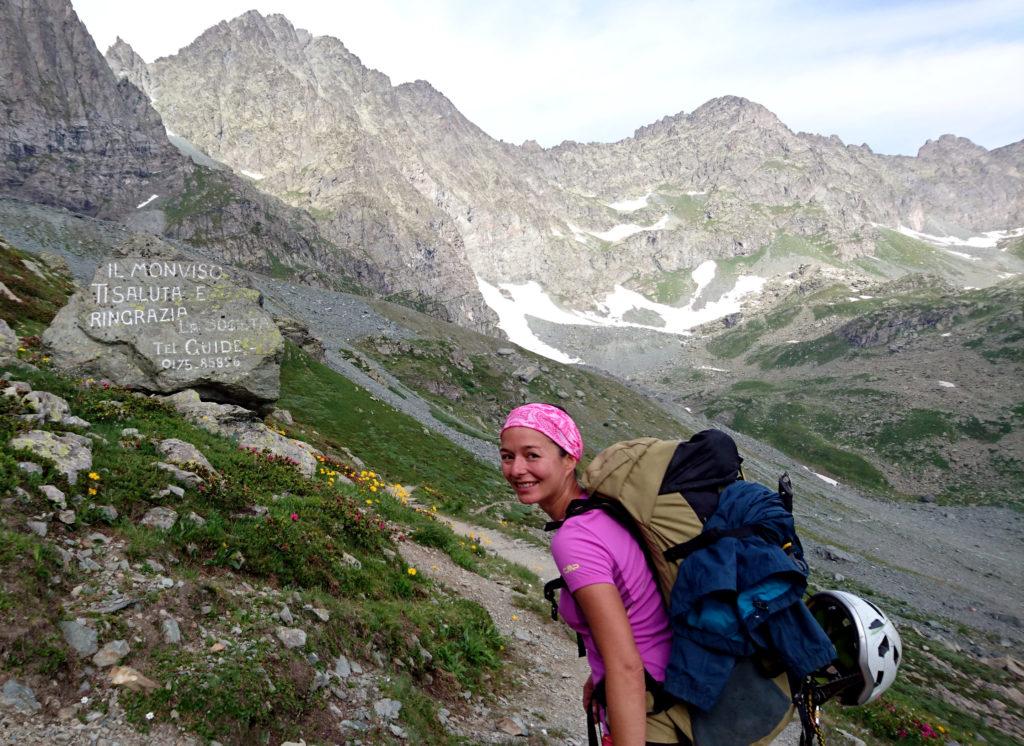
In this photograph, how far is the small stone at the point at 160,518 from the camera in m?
7.43

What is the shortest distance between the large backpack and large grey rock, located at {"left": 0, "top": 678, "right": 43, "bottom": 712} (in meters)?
5.00

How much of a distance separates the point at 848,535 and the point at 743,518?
241 ft

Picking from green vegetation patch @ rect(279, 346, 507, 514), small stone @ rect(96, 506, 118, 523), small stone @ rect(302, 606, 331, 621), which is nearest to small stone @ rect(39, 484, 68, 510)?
small stone @ rect(96, 506, 118, 523)

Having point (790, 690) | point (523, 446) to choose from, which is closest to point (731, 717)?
point (790, 690)

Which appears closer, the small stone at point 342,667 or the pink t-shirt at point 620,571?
the pink t-shirt at point 620,571

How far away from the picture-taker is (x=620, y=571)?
3498 mm

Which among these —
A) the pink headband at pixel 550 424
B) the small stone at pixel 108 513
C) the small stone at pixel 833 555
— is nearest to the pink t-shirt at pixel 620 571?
the pink headband at pixel 550 424

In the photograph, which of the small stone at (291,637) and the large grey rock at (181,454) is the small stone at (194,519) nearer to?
the large grey rock at (181,454)

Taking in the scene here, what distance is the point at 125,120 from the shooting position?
171 metres

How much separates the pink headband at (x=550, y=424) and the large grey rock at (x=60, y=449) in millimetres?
7086

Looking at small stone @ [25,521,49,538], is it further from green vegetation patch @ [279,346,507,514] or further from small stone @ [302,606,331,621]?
green vegetation patch @ [279,346,507,514]

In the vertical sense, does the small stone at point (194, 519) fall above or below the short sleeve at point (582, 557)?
below

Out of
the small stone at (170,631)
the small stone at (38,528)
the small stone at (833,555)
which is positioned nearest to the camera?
the small stone at (170,631)

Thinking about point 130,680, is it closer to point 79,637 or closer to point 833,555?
point 79,637
